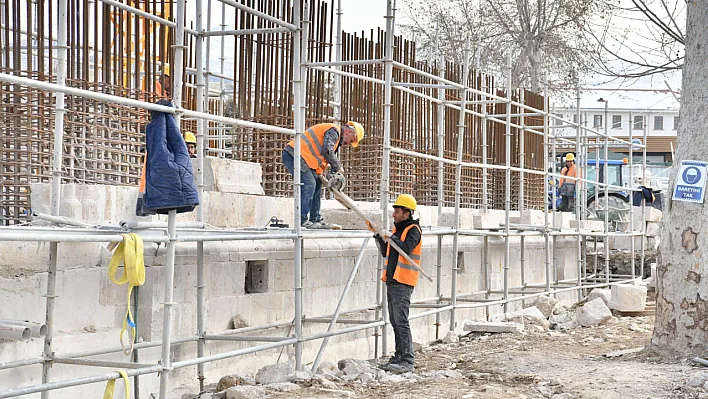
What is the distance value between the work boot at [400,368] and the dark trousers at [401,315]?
1.5 inches

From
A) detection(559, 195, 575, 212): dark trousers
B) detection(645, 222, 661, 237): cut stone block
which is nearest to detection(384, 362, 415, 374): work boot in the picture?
detection(559, 195, 575, 212): dark trousers

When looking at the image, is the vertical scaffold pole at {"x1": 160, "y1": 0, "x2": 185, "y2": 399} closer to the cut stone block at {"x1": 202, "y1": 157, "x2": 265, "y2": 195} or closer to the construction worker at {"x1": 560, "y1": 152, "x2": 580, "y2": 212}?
the cut stone block at {"x1": 202, "y1": 157, "x2": 265, "y2": 195}

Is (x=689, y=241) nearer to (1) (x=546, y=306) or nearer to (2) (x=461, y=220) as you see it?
(2) (x=461, y=220)

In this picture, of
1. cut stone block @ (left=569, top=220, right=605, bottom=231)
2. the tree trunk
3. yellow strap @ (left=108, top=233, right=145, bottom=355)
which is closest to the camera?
yellow strap @ (left=108, top=233, right=145, bottom=355)

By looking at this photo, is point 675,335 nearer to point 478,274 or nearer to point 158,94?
point 478,274

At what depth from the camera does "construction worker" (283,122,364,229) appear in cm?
1012

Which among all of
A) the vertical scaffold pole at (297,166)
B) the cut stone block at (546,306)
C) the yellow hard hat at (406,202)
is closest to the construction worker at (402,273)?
the yellow hard hat at (406,202)

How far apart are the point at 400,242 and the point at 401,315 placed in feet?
2.45

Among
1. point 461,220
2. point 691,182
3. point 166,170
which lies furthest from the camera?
point 461,220

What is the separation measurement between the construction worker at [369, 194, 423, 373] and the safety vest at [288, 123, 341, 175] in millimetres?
1164

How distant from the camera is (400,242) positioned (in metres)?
9.26

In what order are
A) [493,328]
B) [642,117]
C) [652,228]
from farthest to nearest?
[642,117] < [652,228] < [493,328]

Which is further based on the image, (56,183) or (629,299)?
(629,299)

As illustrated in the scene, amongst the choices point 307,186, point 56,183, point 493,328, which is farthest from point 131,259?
point 493,328
